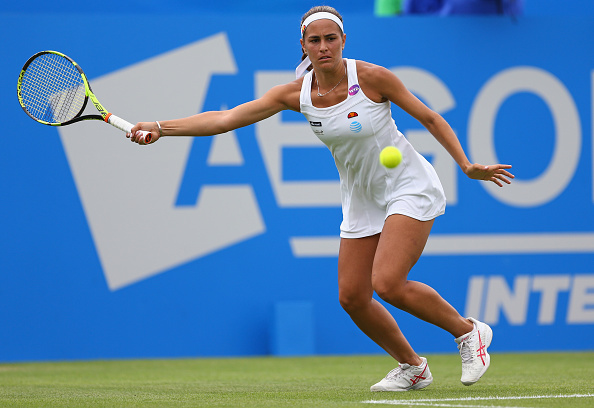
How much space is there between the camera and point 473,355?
14.7 ft

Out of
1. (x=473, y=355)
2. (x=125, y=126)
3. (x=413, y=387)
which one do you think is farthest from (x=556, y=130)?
(x=125, y=126)

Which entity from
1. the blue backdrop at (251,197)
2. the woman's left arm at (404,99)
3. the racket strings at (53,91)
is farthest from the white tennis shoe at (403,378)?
the blue backdrop at (251,197)

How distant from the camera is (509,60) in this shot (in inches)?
325

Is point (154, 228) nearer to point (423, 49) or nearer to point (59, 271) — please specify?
point (59, 271)

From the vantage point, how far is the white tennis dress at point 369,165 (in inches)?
175

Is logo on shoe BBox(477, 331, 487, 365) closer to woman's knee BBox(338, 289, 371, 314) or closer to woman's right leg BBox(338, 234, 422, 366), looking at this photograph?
woman's right leg BBox(338, 234, 422, 366)

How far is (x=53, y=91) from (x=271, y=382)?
2190 millimetres

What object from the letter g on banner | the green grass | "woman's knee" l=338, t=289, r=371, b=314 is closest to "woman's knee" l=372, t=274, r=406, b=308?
"woman's knee" l=338, t=289, r=371, b=314

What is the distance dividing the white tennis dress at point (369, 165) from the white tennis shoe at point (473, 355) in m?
0.63

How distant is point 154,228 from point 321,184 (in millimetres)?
1486

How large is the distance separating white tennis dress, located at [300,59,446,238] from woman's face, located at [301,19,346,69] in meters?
0.15

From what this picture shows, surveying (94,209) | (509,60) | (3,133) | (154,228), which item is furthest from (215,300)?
(509,60)

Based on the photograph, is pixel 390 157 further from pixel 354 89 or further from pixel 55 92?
pixel 55 92

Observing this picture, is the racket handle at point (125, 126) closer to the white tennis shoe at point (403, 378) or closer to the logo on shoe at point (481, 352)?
the white tennis shoe at point (403, 378)
